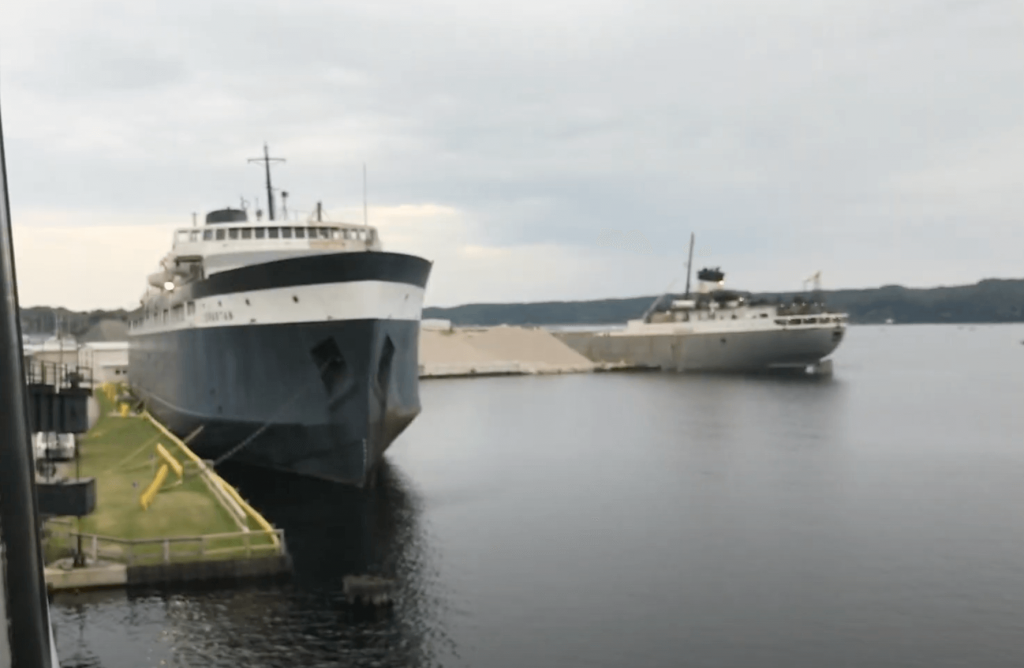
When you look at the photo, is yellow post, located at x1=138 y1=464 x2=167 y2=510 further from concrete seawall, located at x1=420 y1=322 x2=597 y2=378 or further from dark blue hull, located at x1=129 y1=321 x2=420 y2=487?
concrete seawall, located at x1=420 y1=322 x2=597 y2=378

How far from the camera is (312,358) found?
104ft

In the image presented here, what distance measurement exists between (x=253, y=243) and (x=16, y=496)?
3963 cm

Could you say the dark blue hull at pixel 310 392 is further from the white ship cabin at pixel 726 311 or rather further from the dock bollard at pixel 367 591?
the white ship cabin at pixel 726 311

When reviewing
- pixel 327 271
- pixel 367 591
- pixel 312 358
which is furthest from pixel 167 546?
pixel 327 271

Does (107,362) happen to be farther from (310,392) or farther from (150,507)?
(150,507)

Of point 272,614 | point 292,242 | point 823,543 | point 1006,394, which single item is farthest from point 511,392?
point 272,614

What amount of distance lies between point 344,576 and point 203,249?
2317 centimetres

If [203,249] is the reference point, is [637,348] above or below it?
below

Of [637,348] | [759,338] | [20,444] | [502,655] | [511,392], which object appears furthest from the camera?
[637,348]

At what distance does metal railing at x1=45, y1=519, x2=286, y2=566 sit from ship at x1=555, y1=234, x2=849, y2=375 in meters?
93.4

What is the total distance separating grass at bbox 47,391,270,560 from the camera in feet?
75.1

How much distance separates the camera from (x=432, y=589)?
22938 millimetres

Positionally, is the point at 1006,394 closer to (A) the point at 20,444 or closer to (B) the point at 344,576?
(B) the point at 344,576

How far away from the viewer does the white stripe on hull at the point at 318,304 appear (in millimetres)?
30938
